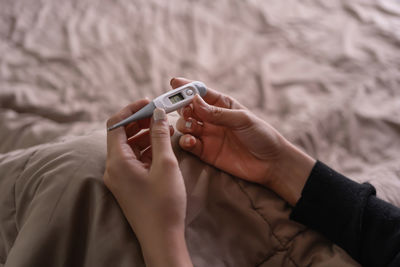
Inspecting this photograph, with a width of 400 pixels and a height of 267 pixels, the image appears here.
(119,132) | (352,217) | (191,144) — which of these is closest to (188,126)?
(191,144)

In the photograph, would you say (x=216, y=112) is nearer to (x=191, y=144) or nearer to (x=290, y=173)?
(x=191, y=144)

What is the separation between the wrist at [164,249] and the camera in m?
0.55

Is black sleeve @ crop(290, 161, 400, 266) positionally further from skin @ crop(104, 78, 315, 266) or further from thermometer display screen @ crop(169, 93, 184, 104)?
thermometer display screen @ crop(169, 93, 184, 104)

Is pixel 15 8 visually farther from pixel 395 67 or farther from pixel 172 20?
pixel 395 67

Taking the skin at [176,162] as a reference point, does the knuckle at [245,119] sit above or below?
above

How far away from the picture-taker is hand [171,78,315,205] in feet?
2.40

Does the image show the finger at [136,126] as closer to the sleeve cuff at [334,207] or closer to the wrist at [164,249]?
the wrist at [164,249]

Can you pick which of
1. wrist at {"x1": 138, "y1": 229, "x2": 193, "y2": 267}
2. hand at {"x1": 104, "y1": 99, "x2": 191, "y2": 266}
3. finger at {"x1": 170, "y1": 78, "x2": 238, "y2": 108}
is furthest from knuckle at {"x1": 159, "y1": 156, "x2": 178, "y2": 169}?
finger at {"x1": 170, "y1": 78, "x2": 238, "y2": 108}

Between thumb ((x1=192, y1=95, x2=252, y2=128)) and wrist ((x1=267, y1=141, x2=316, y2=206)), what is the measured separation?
0.40ft

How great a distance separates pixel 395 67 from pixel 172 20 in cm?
73

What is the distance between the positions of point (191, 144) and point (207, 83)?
0.34 m

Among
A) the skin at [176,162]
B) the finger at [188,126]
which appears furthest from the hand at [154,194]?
the finger at [188,126]

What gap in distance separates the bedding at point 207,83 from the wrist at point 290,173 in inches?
1.2

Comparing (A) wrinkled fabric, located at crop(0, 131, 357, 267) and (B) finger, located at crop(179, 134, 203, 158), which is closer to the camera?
(A) wrinkled fabric, located at crop(0, 131, 357, 267)
